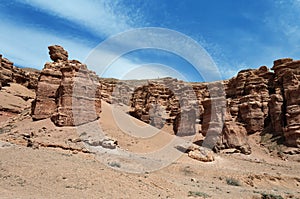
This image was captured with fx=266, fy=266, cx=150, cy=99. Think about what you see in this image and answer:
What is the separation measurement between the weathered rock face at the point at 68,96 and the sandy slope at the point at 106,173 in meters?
1.06

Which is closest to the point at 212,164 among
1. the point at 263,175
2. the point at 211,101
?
the point at 263,175

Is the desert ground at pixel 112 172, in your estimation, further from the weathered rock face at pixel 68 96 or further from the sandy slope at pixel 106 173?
the weathered rock face at pixel 68 96

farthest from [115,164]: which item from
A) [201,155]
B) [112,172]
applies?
[201,155]

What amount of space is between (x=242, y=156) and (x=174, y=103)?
26383 mm

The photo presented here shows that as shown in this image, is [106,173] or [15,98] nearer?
[106,173]

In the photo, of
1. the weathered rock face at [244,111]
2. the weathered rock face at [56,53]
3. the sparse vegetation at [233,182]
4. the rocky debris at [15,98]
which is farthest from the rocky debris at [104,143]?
the rocky debris at [15,98]

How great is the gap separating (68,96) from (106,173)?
13643mm

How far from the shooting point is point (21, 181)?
9.73 m

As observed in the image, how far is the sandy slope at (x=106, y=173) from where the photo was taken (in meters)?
9.77

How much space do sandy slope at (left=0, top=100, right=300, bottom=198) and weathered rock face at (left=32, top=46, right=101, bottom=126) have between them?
1.06 m

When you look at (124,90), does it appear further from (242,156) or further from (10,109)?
(242,156)

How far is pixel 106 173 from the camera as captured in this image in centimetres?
1196

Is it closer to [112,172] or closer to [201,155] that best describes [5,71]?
[201,155]

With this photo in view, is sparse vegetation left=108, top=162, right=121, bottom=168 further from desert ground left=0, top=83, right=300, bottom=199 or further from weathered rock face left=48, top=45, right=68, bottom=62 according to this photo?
weathered rock face left=48, top=45, right=68, bottom=62
